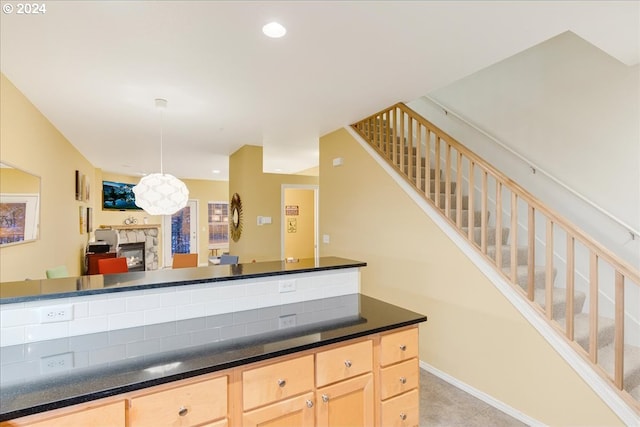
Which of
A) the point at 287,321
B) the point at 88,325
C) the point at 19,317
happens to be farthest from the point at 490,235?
the point at 19,317

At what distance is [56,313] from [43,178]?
10.1 ft

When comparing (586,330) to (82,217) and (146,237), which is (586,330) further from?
(146,237)

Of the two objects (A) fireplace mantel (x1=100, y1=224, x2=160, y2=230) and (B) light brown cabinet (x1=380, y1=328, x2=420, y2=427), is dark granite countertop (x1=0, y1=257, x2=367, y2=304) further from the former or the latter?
(A) fireplace mantel (x1=100, y1=224, x2=160, y2=230)

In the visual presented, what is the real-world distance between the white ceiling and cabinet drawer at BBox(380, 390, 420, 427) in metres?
2.10

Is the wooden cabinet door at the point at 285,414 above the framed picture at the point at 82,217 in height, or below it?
below

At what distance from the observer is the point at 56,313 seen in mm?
1348

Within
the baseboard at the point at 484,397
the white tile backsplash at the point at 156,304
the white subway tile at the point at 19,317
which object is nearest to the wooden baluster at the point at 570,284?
the baseboard at the point at 484,397

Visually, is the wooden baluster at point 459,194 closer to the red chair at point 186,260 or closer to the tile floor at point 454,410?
the tile floor at point 454,410

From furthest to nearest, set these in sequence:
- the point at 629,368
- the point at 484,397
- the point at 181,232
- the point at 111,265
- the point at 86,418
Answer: the point at 181,232
the point at 111,265
the point at 484,397
the point at 629,368
the point at 86,418

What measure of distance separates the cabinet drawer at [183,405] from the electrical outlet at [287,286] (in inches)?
27.3

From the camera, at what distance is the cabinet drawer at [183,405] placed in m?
1.08

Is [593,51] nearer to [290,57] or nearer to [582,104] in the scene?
[582,104]

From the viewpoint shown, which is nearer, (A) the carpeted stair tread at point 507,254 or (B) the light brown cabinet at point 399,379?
(B) the light brown cabinet at point 399,379

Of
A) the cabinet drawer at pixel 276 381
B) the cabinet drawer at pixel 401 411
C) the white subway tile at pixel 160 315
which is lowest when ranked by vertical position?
the cabinet drawer at pixel 401 411
